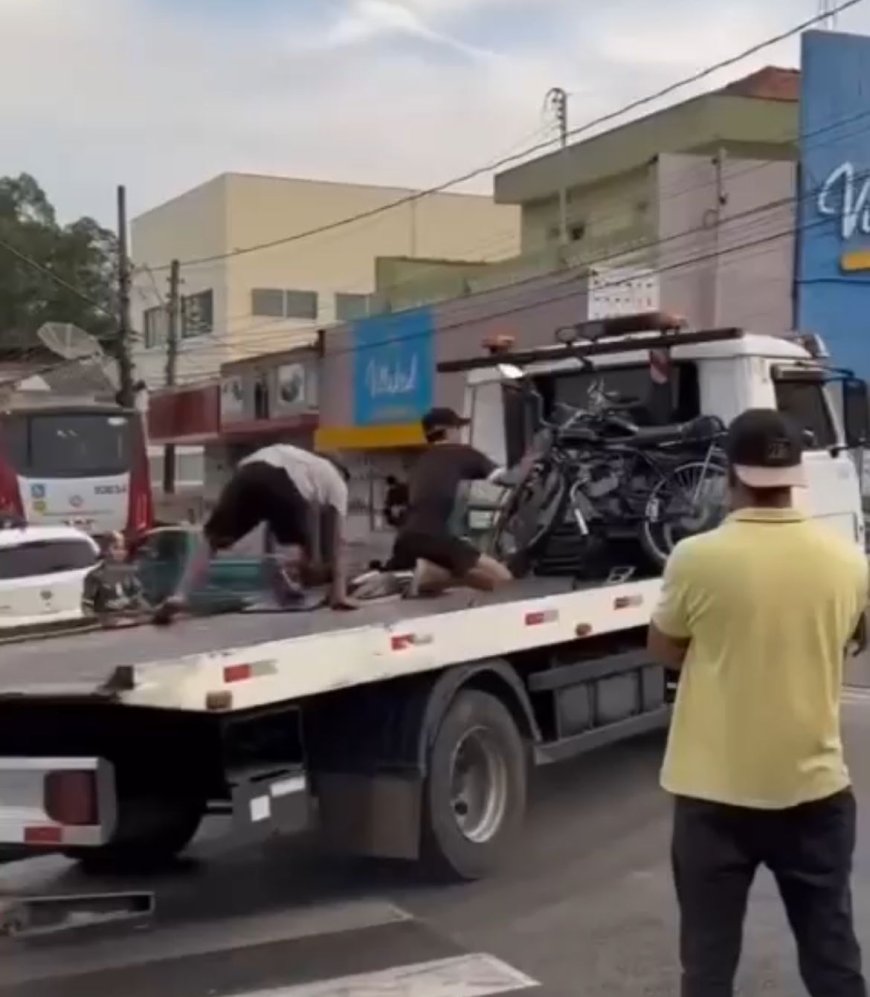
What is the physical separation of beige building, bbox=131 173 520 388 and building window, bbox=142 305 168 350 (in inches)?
66.7

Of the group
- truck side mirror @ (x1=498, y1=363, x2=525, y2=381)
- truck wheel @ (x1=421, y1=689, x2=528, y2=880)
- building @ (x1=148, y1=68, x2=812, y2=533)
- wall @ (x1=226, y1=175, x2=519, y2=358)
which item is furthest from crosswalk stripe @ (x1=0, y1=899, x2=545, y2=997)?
wall @ (x1=226, y1=175, x2=519, y2=358)

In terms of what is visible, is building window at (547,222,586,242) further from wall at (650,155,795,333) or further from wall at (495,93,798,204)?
wall at (650,155,795,333)

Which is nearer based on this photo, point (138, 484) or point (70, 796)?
point (70, 796)

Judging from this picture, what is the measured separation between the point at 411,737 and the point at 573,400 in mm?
4989

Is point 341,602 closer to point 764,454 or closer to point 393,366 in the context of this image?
point 764,454

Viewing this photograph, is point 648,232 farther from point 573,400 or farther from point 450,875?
point 450,875

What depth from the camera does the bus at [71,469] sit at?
29.8 meters

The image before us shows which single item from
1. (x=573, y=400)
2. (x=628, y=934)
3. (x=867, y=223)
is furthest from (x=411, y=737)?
(x=867, y=223)

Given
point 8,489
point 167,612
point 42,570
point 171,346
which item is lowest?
point 42,570

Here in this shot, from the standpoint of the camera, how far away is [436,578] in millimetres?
9852

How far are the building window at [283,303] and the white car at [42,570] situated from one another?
42963 mm

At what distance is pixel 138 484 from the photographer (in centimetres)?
3055

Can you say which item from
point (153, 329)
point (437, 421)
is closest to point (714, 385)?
point (437, 421)

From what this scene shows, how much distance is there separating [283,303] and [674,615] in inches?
2167
